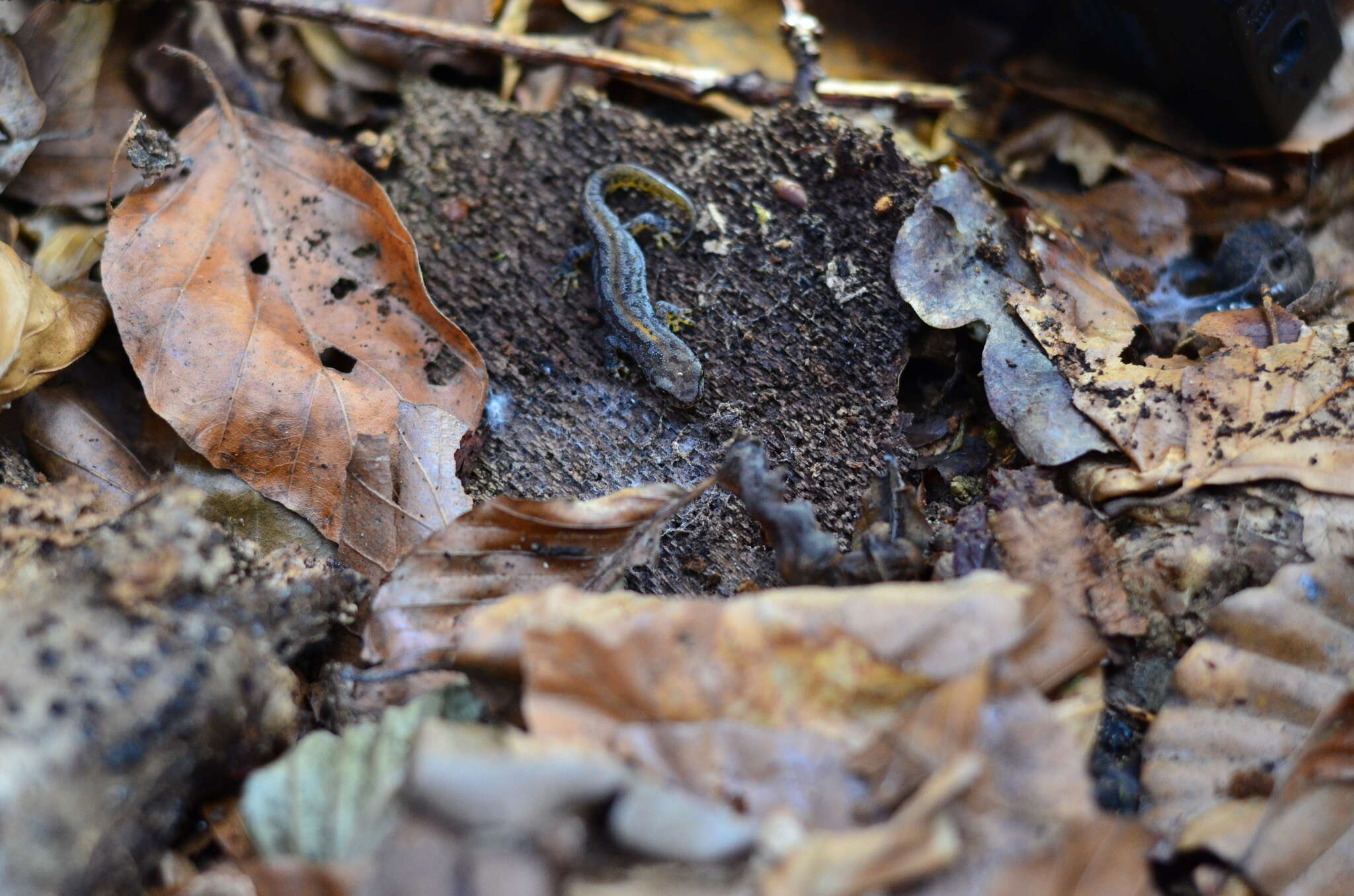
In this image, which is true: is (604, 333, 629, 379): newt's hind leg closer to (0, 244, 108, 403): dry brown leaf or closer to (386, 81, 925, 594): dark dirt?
(386, 81, 925, 594): dark dirt

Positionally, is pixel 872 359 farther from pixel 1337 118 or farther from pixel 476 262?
pixel 1337 118

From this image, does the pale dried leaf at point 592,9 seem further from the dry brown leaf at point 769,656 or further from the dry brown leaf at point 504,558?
the dry brown leaf at point 769,656

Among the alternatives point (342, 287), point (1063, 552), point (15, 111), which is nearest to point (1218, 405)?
point (1063, 552)

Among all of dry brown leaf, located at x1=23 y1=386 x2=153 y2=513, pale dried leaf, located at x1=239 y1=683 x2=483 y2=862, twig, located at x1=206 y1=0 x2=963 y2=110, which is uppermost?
twig, located at x1=206 y1=0 x2=963 y2=110

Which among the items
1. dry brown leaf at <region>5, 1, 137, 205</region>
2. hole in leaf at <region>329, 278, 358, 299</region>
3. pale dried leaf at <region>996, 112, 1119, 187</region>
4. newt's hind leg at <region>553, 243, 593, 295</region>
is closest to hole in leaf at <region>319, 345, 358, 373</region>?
hole in leaf at <region>329, 278, 358, 299</region>

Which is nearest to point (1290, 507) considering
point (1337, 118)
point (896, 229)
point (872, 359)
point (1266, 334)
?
point (1266, 334)
